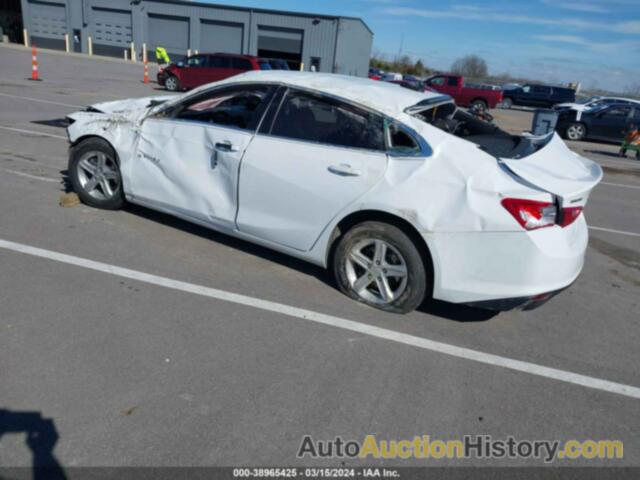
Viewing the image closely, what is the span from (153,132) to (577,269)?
3.89 meters

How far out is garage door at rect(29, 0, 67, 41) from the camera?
45.4m

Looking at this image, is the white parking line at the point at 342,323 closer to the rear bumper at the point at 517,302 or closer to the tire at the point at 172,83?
the rear bumper at the point at 517,302

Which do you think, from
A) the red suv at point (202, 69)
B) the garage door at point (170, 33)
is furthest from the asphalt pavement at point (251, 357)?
the garage door at point (170, 33)

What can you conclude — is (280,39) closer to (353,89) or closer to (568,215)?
(353,89)

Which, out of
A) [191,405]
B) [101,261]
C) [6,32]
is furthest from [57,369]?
[6,32]

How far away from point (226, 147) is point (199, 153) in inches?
13.6

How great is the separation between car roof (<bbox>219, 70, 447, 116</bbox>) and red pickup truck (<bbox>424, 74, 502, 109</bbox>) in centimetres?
2797

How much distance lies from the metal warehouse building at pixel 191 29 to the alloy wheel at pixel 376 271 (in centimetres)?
4166

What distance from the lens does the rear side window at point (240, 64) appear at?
2337 centimetres

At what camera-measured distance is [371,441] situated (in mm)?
2865

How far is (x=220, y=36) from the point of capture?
146ft

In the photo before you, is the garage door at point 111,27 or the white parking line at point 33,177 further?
the garage door at point 111,27

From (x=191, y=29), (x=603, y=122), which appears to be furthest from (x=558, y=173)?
(x=191, y=29)

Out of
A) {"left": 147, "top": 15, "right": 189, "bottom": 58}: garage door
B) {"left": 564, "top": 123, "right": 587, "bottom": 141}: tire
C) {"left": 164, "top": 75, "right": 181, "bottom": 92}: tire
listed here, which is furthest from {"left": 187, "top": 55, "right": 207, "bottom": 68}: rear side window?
{"left": 147, "top": 15, "right": 189, "bottom": 58}: garage door
